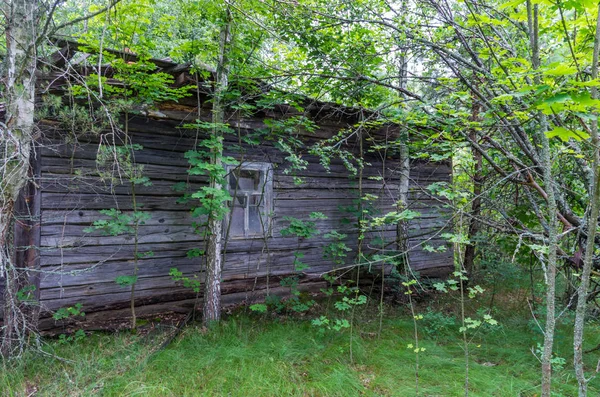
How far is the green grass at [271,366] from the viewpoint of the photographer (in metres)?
3.50

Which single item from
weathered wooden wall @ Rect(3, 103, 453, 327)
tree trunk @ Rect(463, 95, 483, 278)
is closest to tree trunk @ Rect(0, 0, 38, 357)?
weathered wooden wall @ Rect(3, 103, 453, 327)

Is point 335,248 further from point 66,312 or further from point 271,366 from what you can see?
point 66,312

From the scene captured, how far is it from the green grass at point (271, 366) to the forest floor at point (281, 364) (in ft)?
0.03

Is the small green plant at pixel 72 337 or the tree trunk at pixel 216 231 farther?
the tree trunk at pixel 216 231

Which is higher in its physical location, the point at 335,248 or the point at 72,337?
the point at 335,248

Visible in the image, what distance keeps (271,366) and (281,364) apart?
0.15 metres

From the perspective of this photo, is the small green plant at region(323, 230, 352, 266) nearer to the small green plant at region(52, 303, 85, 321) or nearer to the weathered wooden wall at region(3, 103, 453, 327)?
the weathered wooden wall at region(3, 103, 453, 327)

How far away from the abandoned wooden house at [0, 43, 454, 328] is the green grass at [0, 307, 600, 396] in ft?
2.68

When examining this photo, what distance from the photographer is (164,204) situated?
5.36 m

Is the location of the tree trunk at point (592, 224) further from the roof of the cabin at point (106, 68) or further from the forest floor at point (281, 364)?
the roof of the cabin at point (106, 68)

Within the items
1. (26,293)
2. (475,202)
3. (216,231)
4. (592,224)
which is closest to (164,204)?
(216,231)

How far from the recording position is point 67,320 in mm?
4723

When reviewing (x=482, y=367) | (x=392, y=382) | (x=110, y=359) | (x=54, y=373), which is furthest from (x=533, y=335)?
(x=54, y=373)

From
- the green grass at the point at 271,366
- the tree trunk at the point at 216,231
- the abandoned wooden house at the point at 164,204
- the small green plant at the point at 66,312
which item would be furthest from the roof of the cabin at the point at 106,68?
Result: the green grass at the point at 271,366
